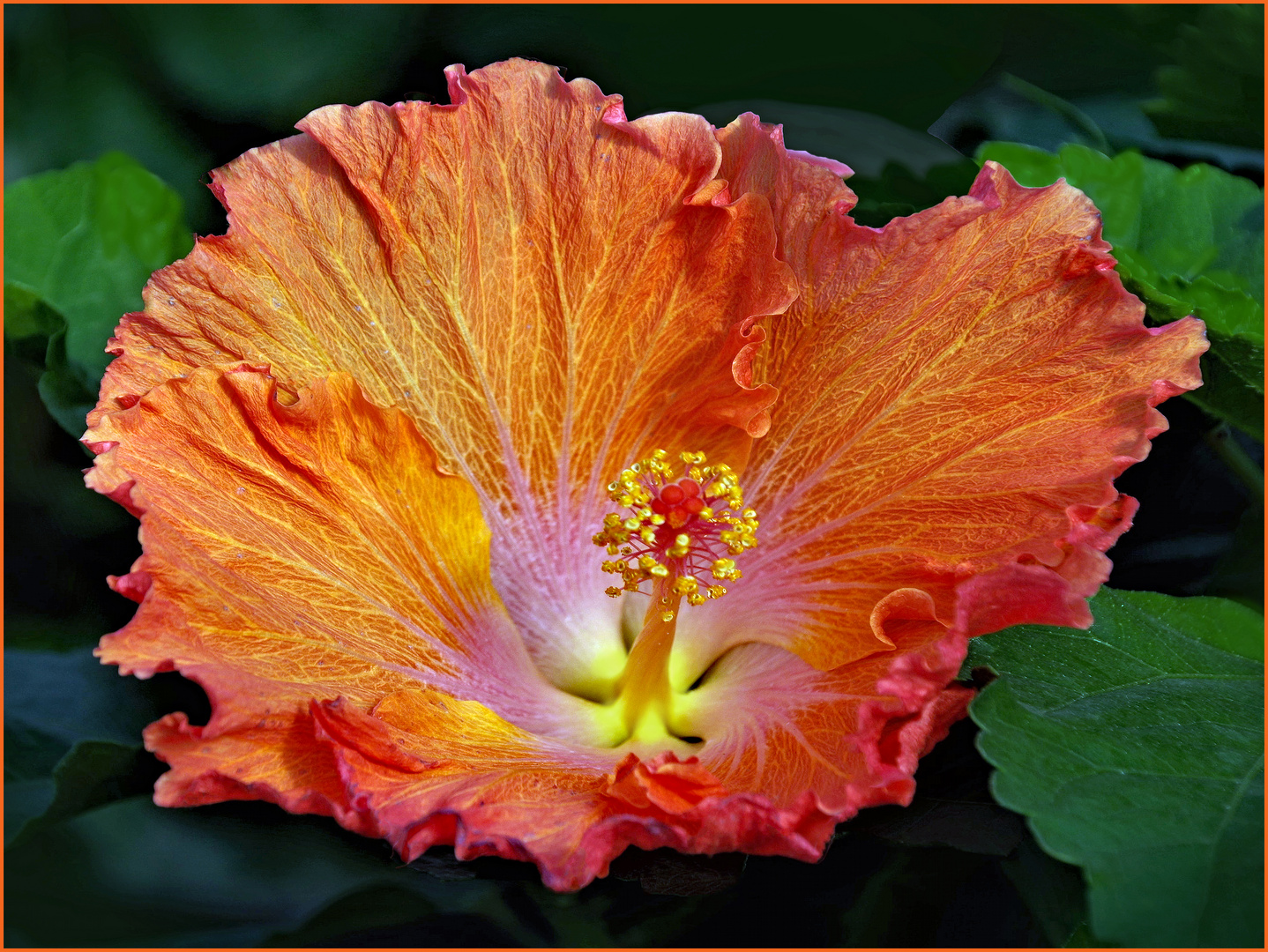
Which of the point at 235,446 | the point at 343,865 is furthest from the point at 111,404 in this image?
the point at 343,865

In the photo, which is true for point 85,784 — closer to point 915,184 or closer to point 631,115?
point 631,115

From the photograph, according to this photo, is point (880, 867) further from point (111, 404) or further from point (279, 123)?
point (279, 123)

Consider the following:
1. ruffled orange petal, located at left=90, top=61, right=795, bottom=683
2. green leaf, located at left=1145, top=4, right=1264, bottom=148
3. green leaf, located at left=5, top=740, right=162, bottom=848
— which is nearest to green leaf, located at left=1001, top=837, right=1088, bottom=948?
ruffled orange petal, located at left=90, top=61, right=795, bottom=683

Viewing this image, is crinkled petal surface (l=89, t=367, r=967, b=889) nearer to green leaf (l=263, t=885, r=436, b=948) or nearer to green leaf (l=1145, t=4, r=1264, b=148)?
green leaf (l=263, t=885, r=436, b=948)

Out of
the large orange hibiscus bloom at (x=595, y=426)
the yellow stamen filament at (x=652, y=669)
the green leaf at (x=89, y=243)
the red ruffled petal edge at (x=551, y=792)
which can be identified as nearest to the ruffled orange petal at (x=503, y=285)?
the large orange hibiscus bloom at (x=595, y=426)


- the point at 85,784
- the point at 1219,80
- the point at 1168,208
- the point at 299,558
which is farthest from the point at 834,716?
the point at 1219,80
